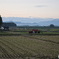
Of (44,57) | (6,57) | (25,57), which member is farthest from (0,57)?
(44,57)

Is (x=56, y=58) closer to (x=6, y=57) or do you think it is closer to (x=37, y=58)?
(x=37, y=58)

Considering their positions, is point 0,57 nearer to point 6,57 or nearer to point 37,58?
point 6,57

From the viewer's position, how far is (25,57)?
15023mm

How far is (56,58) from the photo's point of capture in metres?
14.5

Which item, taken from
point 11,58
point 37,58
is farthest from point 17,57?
point 37,58

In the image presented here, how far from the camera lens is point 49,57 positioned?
15055 mm

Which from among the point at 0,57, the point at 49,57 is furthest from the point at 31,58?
the point at 0,57

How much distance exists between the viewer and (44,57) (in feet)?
49.6

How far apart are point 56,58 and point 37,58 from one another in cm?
139

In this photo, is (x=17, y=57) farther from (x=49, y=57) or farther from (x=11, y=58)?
(x=49, y=57)

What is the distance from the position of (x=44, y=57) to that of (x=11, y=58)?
97.1 inches

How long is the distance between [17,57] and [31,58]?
1109mm

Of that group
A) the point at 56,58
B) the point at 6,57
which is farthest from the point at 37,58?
the point at 6,57

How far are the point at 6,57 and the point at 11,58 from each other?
23.5 inches
